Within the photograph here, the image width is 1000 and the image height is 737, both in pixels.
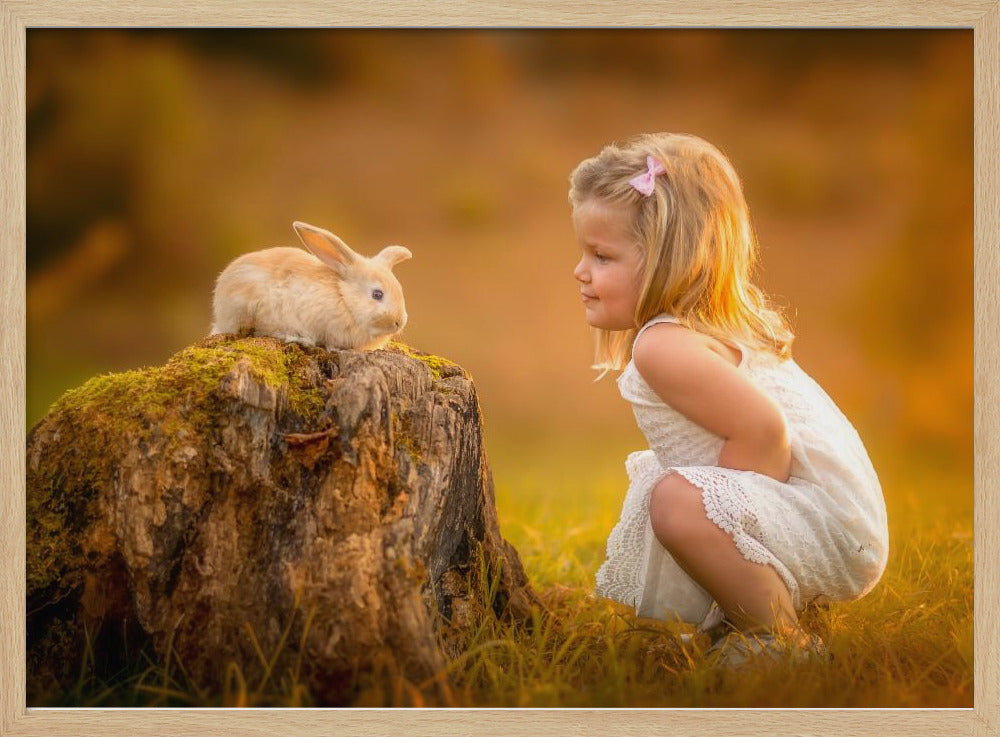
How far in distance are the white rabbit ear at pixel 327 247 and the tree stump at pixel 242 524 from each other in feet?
1.47

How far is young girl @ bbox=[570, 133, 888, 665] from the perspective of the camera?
7.92 feet

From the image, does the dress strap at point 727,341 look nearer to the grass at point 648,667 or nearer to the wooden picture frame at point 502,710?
the wooden picture frame at point 502,710

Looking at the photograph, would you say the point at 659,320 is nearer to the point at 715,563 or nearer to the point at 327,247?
the point at 715,563

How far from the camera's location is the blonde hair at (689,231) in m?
2.62

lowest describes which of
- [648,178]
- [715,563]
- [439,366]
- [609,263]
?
[715,563]

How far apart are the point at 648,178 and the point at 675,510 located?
3.02 ft

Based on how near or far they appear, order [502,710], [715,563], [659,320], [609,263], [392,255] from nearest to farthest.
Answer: [502,710] → [715,563] → [659,320] → [609,263] → [392,255]

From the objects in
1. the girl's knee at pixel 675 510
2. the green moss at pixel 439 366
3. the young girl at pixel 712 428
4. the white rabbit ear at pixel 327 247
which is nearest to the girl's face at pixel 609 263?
the young girl at pixel 712 428

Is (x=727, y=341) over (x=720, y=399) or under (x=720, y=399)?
over

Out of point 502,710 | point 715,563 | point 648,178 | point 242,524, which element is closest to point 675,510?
point 715,563

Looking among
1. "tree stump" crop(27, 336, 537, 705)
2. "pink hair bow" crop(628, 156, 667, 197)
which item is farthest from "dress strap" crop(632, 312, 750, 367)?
"tree stump" crop(27, 336, 537, 705)

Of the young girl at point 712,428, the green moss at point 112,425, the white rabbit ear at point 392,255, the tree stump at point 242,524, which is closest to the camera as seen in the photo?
the tree stump at point 242,524

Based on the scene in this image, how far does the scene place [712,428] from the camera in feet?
8.12

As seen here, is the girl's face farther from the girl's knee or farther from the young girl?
the girl's knee
